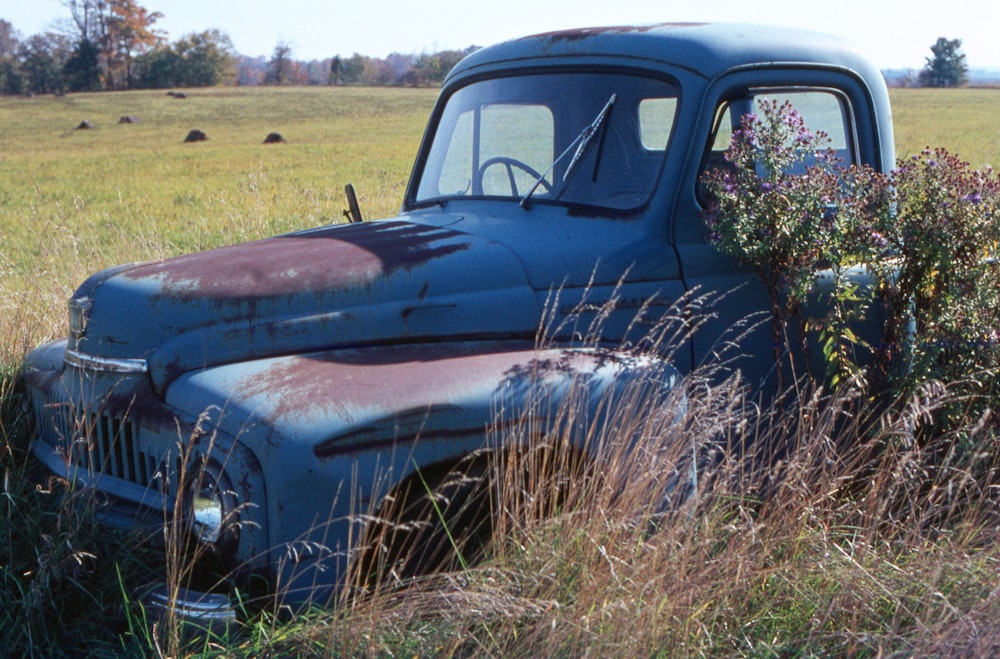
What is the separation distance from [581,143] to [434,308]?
947 mm

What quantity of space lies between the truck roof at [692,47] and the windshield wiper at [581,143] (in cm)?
20

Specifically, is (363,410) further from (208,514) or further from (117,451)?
(117,451)

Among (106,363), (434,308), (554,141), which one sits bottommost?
(106,363)

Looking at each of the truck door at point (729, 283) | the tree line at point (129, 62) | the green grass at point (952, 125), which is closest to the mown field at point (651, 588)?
the truck door at point (729, 283)

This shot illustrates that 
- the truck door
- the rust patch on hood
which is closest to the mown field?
the truck door

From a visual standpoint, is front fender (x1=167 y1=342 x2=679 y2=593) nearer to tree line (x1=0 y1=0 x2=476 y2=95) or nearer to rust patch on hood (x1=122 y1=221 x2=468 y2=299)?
rust patch on hood (x1=122 y1=221 x2=468 y2=299)

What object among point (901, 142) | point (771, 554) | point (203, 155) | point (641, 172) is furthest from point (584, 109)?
point (203, 155)

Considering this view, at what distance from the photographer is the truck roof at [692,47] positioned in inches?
147

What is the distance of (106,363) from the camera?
3.10 metres

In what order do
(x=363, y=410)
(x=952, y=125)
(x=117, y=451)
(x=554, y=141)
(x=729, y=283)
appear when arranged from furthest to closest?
1. (x=952, y=125)
2. (x=554, y=141)
3. (x=729, y=283)
4. (x=117, y=451)
5. (x=363, y=410)

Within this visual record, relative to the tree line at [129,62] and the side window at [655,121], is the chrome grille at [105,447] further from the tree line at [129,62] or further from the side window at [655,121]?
the tree line at [129,62]

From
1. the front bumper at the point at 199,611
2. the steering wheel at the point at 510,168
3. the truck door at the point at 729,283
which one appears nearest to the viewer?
the front bumper at the point at 199,611

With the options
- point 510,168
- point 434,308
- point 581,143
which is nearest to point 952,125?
point 510,168

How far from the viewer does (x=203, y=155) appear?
31016 mm
